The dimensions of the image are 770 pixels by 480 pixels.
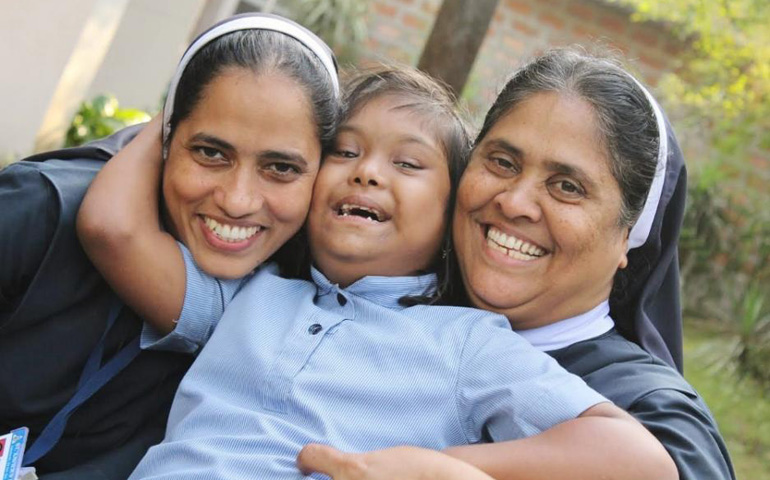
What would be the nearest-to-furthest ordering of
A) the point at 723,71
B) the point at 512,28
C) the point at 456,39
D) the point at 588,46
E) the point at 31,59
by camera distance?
the point at 588,46 → the point at 456,39 → the point at 31,59 → the point at 723,71 → the point at 512,28

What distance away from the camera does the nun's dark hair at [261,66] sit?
9.80 feet

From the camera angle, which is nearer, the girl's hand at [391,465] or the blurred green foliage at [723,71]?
the girl's hand at [391,465]

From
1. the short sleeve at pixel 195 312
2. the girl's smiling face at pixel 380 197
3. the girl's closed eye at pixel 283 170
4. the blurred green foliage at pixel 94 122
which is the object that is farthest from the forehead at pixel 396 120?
the blurred green foliage at pixel 94 122

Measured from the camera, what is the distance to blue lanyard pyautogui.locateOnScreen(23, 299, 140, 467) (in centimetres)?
292

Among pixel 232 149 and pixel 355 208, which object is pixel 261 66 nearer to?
pixel 232 149

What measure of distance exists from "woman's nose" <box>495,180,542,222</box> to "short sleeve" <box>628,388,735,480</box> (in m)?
0.57

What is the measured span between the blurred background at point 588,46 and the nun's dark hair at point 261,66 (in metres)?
3.02

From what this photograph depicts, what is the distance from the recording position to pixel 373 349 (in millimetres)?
2809

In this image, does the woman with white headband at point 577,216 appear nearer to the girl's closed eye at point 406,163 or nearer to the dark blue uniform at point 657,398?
the dark blue uniform at point 657,398

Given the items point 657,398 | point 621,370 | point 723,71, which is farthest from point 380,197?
point 723,71

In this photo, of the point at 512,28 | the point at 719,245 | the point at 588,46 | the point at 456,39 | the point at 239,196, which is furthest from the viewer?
the point at 512,28

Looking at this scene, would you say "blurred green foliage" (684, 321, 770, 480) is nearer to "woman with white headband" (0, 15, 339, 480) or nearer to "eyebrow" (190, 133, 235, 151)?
"woman with white headband" (0, 15, 339, 480)

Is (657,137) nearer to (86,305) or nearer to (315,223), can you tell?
(315,223)

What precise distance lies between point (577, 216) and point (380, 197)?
0.54 m
